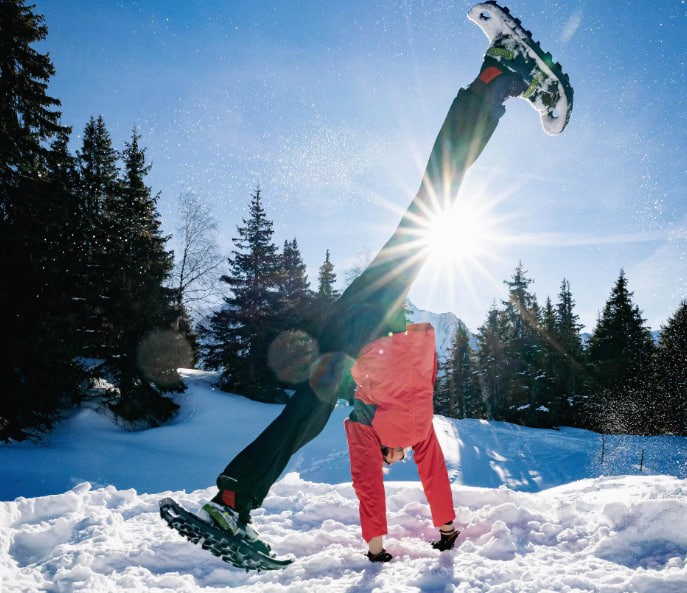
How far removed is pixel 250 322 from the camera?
2047 cm

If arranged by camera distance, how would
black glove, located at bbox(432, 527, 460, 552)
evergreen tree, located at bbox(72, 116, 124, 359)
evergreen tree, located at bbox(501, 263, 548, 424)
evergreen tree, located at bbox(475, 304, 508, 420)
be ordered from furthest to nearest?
evergreen tree, located at bbox(475, 304, 508, 420) < evergreen tree, located at bbox(501, 263, 548, 424) < evergreen tree, located at bbox(72, 116, 124, 359) < black glove, located at bbox(432, 527, 460, 552)

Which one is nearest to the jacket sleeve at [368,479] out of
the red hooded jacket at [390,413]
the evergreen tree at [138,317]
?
the red hooded jacket at [390,413]

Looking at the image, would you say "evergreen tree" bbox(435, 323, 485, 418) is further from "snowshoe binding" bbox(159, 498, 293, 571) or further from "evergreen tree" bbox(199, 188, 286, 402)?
"snowshoe binding" bbox(159, 498, 293, 571)

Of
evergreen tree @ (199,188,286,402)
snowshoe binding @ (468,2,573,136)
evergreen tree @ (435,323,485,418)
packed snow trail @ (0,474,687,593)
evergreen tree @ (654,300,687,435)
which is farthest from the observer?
evergreen tree @ (435,323,485,418)

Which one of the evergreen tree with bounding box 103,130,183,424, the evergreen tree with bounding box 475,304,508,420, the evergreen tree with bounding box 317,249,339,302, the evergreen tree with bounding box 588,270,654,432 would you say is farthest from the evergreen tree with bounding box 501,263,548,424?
the evergreen tree with bounding box 103,130,183,424

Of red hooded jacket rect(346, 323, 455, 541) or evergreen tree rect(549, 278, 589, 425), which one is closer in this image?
red hooded jacket rect(346, 323, 455, 541)

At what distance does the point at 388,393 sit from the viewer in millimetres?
2715

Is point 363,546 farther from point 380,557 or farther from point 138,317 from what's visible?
point 138,317

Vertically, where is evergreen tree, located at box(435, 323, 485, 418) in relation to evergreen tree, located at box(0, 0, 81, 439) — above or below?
below

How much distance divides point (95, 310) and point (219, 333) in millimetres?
8296

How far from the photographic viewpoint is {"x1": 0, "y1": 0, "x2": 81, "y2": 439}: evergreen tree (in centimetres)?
929

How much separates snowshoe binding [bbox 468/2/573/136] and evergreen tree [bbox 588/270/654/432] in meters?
31.7

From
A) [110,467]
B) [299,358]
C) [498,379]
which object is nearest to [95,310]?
[110,467]

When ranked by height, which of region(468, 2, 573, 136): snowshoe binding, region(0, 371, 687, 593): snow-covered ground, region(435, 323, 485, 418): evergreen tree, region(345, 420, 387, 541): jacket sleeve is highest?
region(468, 2, 573, 136): snowshoe binding
